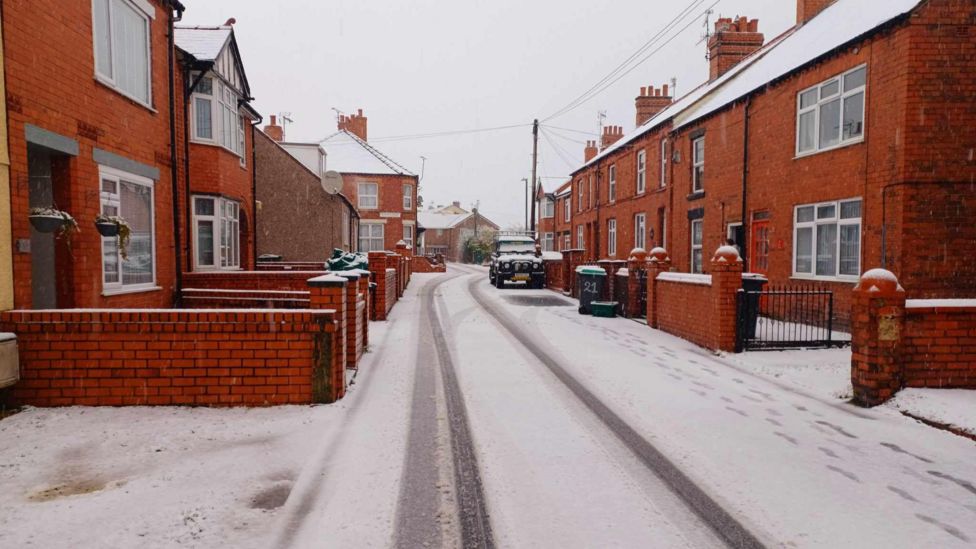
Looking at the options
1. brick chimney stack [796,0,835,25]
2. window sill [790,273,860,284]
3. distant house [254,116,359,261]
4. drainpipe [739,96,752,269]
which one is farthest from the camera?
distant house [254,116,359,261]

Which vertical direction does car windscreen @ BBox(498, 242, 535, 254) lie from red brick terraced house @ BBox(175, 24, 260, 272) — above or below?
below

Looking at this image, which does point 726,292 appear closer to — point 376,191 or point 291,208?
point 291,208

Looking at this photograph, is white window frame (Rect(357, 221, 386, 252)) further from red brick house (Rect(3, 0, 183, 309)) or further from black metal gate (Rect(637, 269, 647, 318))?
red brick house (Rect(3, 0, 183, 309))

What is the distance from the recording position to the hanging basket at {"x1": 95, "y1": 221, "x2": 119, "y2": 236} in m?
7.46

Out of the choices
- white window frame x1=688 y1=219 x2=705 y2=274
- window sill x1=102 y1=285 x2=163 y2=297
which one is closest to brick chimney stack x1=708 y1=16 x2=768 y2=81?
white window frame x1=688 y1=219 x2=705 y2=274

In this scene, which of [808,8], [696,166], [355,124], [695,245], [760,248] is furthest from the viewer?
[355,124]

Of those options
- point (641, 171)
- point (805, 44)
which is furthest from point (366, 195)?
point (805, 44)

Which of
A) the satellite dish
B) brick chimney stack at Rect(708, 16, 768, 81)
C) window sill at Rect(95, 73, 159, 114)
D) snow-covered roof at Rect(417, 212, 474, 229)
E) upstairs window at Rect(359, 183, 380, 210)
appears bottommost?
window sill at Rect(95, 73, 159, 114)

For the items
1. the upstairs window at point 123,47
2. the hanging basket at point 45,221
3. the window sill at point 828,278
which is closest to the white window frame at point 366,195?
the upstairs window at point 123,47

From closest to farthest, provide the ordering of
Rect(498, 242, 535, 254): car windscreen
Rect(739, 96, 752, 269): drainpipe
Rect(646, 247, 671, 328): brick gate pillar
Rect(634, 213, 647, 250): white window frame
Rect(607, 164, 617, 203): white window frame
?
Rect(646, 247, 671, 328): brick gate pillar
Rect(739, 96, 752, 269): drainpipe
Rect(634, 213, 647, 250): white window frame
Rect(498, 242, 535, 254): car windscreen
Rect(607, 164, 617, 203): white window frame

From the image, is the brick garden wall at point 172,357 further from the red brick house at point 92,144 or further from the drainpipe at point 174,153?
the drainpipe at point 174,153

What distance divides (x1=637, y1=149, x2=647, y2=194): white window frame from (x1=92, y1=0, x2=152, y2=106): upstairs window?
57.1 feet

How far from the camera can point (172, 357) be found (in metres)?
5.57

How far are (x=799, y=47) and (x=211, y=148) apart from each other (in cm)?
1399
